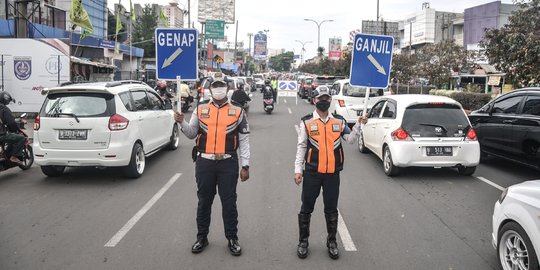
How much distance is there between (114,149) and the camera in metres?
7.73

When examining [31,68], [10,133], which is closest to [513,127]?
[10,133]

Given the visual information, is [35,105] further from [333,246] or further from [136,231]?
[333,246]

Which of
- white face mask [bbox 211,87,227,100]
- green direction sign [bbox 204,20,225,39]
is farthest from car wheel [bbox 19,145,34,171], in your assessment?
green direction sign [bbox 204,20,225,39]

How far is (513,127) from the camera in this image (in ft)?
28.7

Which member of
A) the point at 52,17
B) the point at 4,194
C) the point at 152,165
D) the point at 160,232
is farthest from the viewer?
the point at 52,17

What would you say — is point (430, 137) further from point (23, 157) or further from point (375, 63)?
point (23, 157)

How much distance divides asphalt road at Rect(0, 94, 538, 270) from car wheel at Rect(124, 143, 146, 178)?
0.17 meters

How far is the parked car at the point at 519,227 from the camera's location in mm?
3659

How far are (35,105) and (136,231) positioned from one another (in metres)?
14.2

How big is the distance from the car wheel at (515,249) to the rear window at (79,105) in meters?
6.17

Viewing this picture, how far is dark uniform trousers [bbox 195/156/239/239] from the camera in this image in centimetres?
480

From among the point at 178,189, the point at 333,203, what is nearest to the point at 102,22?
the point at 178,189

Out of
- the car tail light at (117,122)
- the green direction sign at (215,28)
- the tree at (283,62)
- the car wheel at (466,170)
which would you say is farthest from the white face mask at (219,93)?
the tree at (283,62)

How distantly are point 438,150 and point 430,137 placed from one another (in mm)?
269
